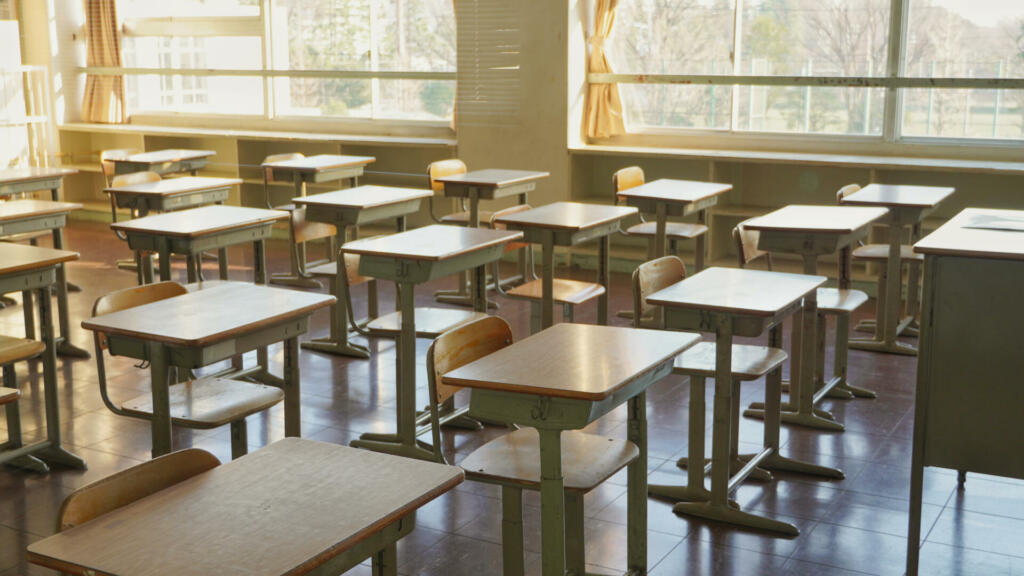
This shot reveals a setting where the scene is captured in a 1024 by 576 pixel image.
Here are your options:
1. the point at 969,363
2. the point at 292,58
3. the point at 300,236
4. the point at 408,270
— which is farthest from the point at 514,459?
the point at 292,58

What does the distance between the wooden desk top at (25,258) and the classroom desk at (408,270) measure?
1076mm

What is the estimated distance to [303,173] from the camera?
23.3ft

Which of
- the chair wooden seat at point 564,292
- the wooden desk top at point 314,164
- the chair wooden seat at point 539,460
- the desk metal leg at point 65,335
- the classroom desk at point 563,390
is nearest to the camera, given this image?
the classroom desk at point 563,390

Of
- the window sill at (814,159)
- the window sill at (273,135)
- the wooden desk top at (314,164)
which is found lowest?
the wooden desk top at (314,164)

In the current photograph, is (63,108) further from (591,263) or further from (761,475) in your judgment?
(761,475)

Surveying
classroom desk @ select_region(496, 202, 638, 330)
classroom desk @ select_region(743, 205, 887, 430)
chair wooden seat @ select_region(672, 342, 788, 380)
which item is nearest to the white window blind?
classroom desk @ select_region(496, 202, 638, 330)

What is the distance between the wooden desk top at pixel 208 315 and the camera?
9.59ft

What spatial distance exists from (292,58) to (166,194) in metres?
3.82

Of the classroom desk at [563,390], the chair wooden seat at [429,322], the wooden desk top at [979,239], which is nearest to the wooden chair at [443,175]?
the chair wooden seat at [429,322]

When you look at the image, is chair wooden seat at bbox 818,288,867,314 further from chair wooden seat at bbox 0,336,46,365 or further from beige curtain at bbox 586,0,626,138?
beige curtain at bbox 586,0,626,138

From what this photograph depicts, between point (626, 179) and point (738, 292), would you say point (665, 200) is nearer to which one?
point (626, 179)

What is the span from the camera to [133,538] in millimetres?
1697

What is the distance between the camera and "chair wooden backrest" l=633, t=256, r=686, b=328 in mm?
3604

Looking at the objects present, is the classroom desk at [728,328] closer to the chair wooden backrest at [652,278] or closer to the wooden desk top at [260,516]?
the chair wooden backrest at [652,278]
